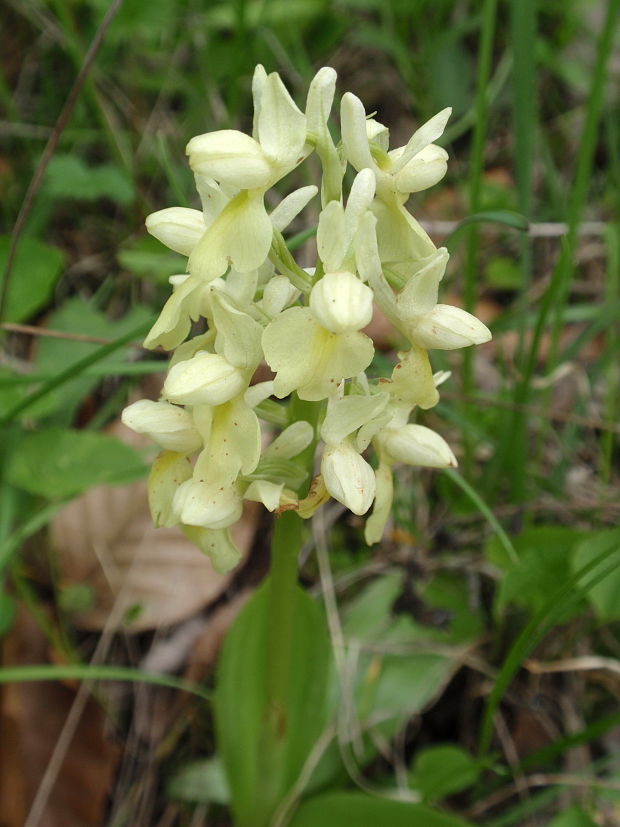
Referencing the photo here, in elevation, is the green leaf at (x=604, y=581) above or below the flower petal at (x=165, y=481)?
below

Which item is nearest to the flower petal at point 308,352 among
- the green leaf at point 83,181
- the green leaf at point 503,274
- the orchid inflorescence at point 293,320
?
the orchid inflorescence at point 293,320

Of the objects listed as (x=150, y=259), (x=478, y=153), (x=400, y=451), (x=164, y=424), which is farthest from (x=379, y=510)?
(x=150, y=259)

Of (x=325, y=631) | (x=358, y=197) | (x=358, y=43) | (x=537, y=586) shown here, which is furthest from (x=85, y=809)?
(x=358, y=43)

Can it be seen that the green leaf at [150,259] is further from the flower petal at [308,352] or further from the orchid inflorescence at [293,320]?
the flower petal at [308,352]

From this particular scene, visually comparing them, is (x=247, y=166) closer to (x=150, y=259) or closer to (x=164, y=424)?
(x=164, y=424)

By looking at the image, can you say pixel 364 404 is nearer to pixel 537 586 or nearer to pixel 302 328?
pixel 302 328
